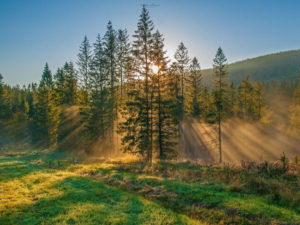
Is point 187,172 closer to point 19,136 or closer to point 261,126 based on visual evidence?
point 261,126

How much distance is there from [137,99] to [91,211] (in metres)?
15.2

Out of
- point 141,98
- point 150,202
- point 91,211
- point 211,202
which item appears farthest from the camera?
point 141,98

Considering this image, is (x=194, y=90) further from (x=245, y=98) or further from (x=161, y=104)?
(x=161, y=104)

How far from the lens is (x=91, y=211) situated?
6.68 metres

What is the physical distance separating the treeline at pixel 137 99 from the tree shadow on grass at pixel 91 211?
12.1 meters

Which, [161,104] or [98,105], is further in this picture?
[98,105]

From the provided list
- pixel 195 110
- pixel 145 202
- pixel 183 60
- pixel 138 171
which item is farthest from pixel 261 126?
pixel 145 202

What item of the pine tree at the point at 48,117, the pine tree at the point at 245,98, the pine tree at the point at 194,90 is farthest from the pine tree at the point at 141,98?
the pine tree at the point at 245,98

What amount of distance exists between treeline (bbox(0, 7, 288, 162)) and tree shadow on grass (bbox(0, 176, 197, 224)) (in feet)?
39.8

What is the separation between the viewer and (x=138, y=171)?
14.9 m

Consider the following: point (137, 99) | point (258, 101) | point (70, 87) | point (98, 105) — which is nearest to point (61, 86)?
point (70, 87)

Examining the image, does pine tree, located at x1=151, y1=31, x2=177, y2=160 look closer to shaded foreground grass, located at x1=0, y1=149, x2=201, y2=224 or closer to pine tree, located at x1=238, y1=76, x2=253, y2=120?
shaded foreground grass, located at x1=0, y1=149, x2=201, y2=224

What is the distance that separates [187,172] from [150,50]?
49.5 ft

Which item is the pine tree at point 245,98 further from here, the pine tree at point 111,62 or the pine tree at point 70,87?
the pine tree at point 70,87
